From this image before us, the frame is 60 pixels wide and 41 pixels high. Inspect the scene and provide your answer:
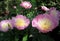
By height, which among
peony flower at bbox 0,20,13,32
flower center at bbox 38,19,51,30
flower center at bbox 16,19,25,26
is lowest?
peony flower at bbox 0,20,13,32

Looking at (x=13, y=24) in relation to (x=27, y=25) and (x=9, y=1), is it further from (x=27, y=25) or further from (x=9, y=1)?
(x=9, y=1)

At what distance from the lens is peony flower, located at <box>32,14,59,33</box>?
111 cm

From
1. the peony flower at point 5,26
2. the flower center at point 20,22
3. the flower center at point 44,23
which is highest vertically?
the flower center at point 44,23

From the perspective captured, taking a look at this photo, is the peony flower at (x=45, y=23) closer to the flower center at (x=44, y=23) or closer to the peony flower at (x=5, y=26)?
the flower center at (x=44, y=23)

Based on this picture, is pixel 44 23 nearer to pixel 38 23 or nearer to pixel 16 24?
pixel 38 23

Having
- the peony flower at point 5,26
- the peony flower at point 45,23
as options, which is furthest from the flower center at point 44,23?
the peony flower at point 5,26

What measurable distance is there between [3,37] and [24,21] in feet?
0.42

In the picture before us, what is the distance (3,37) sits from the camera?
118 centimetres

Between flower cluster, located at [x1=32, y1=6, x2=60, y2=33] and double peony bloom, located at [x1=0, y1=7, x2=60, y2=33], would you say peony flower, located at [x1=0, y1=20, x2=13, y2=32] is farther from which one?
flower cluster, located at [x1=32, y1=6, x2=60, y2=33]

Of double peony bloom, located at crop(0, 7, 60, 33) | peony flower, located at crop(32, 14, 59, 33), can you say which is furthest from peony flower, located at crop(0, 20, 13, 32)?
peony flower, located at crop(32, 14, 59, 33)

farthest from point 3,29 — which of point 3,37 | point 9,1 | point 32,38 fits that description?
point 9,1

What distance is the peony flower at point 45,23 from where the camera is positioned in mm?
1107

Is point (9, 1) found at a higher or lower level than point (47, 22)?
lower

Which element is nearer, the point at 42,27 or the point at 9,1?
the point at 42,27
